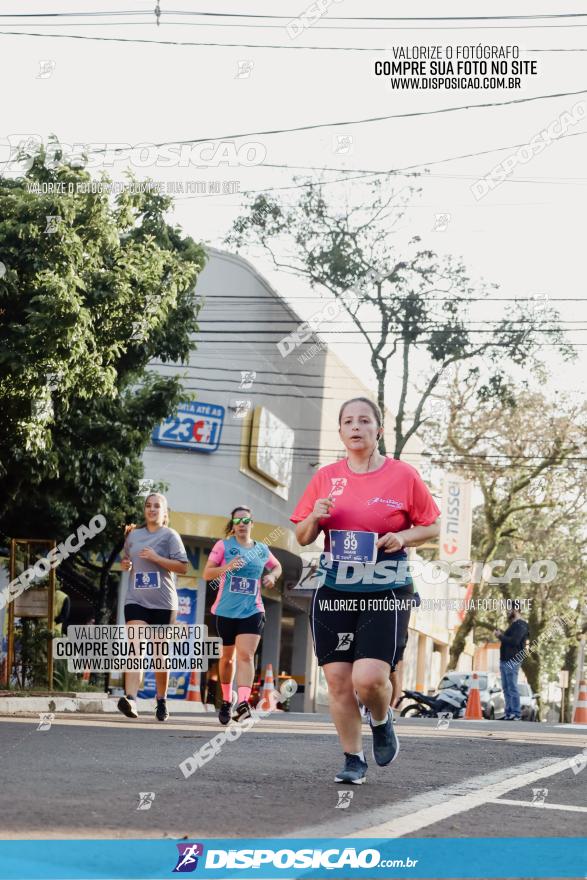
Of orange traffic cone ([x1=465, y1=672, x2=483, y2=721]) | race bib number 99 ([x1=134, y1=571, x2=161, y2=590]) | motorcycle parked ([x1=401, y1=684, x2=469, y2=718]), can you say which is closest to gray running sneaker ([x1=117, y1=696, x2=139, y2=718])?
race bib number 99 ([x1=134, y1=571, x2=161, y2=590])

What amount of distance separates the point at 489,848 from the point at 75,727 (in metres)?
6.44

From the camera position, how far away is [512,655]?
20.0 m

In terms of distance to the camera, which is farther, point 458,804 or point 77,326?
point 77,326

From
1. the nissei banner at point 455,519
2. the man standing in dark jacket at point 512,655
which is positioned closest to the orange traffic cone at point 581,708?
the man standing in dark jacket at point 512,655

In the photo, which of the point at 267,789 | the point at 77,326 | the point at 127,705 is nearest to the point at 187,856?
the point at 267,789

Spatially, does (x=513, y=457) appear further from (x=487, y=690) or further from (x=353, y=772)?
(x=353, y=772)

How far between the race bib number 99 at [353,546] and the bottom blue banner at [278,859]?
194 centimetres

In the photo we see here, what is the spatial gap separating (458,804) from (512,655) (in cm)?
1475

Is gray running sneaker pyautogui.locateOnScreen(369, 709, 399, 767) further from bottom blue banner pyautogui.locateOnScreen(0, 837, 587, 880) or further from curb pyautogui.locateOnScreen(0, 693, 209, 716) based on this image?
curb pyautogui.locateOnScreen(0, 693, 209, 716)

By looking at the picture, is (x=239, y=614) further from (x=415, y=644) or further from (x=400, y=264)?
(x=415, y=644)

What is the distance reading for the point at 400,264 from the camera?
114ft

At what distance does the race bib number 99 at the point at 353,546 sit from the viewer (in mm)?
6203

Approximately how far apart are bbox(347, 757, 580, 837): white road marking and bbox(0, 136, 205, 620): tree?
310 inches

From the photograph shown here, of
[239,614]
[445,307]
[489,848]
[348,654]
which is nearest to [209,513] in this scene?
[445,307]
